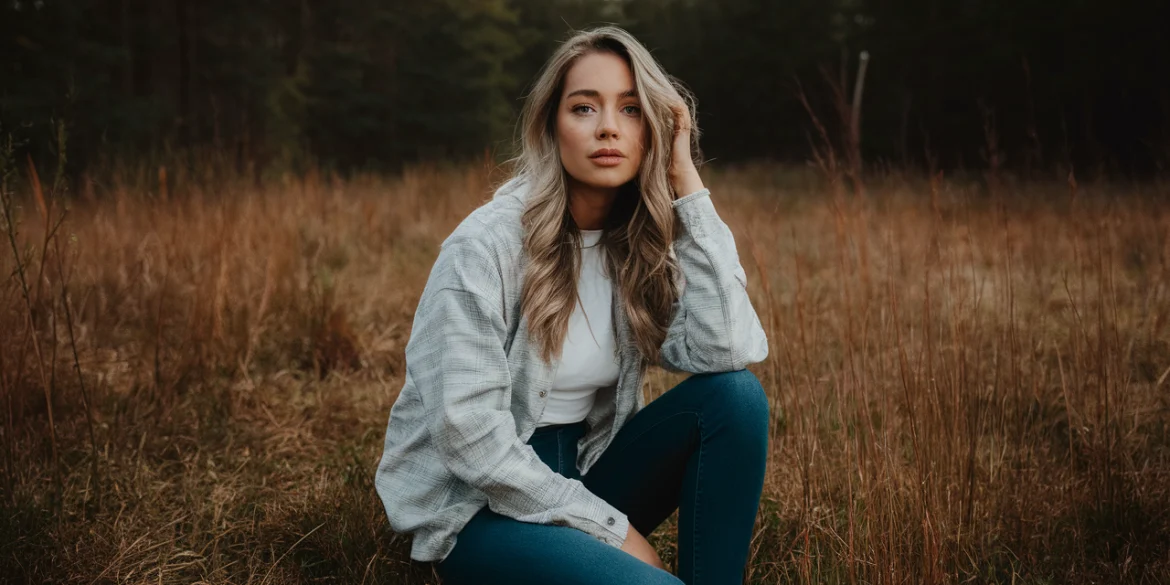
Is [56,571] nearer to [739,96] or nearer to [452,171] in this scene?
[452,171]

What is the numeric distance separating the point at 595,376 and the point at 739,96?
26.5m

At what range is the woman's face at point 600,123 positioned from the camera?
5.53ft

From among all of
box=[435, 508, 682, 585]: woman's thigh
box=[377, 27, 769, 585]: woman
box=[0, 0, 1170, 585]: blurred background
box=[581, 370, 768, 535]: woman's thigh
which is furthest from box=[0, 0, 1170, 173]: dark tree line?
box=[435, 508, 682, 585]: woman's thigh

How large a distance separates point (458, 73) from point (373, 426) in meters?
16.1

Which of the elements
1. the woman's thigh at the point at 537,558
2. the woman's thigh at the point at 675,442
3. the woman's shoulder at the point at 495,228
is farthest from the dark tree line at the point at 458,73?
the woman's thigh at the point at 537,558

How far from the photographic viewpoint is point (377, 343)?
366 cm

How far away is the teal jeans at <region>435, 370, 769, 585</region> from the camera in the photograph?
4.58 ft

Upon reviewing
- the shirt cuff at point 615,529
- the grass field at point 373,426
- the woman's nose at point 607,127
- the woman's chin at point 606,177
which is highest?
the woman's nose at point 607,127

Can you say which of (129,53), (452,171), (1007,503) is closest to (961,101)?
(452,171)

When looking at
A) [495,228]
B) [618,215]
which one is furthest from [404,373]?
[495,228]

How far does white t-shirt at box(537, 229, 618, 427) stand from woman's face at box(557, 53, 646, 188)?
0.18 metres

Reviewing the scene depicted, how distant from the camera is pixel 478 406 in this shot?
1.45 meters

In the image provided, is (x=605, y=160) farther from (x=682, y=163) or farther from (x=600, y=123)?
(x=682, y=163)

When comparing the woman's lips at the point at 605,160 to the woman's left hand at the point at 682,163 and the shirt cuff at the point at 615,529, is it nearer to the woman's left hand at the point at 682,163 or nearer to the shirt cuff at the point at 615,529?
the woman's left hand at the point at 682,163
